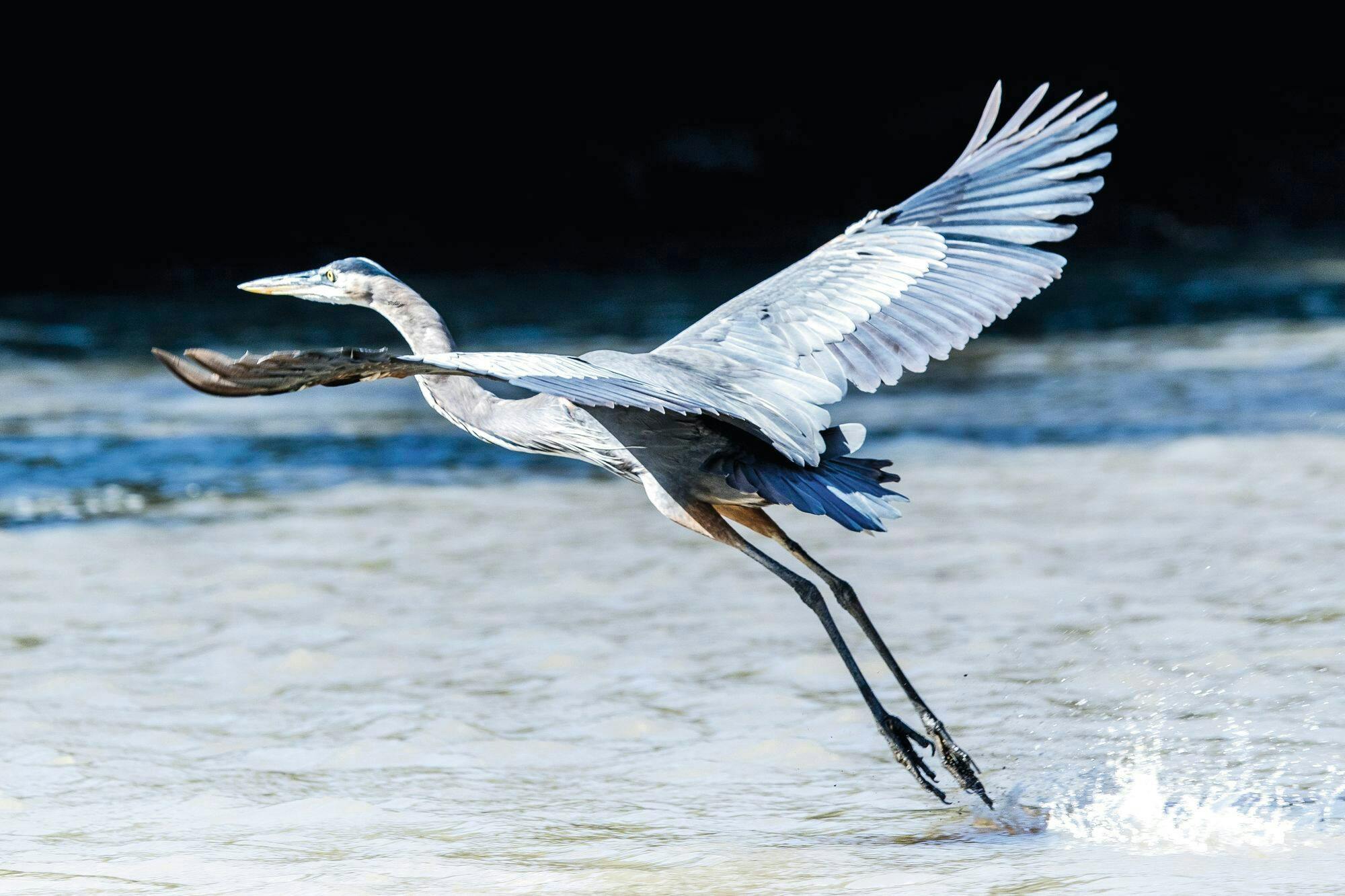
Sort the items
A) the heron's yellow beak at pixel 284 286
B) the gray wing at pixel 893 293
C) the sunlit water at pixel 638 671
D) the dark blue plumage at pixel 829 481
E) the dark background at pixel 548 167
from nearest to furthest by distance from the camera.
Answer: the dark blue plumage at pixel 829 481 < the sunlit water at pixel 638 671 < the gray wing at pixel 893 293 < the heron's yellow beak at pixel 284 286 < the dark background at pixel 548 167

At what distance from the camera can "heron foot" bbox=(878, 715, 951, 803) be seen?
398cm

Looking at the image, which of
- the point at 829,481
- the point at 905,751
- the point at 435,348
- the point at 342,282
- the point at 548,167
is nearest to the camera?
the point at 829,481

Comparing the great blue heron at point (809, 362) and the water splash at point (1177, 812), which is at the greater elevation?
the great blue heron at point (809, 362)

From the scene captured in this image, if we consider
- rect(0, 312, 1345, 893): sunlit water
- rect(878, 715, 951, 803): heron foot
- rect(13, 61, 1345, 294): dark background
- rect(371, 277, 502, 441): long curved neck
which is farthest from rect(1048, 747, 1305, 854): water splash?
rect(13, 61, 1345, 294): dark background

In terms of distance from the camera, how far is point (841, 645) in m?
4.20

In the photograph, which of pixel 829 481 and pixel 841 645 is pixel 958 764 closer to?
pixel 841 645

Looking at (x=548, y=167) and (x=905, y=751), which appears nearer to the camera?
(x=905, y=751)

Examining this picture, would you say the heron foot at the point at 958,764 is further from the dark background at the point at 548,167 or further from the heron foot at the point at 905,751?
the dark background at the point at 548,167

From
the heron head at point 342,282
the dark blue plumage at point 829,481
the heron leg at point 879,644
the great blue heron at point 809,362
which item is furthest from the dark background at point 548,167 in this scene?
the dark blue plumage at point 829,481

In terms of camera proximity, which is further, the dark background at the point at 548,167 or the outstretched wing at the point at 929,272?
the dark background at the point at 548,167

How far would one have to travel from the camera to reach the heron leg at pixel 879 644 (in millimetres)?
3986

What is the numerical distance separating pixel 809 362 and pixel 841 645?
0.67 meters

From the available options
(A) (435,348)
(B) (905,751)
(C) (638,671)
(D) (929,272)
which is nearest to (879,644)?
(B) (905,751)

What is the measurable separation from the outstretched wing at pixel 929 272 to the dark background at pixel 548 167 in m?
12.7
